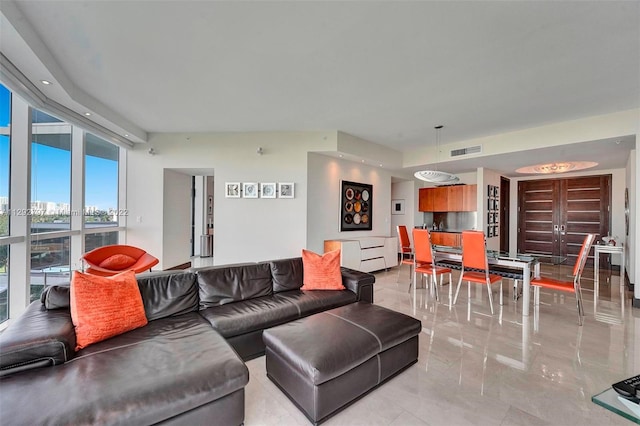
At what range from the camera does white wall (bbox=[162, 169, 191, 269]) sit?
5.30 m

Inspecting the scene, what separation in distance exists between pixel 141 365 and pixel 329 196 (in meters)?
4.34

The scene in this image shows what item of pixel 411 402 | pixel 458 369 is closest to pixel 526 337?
pixel 458 369

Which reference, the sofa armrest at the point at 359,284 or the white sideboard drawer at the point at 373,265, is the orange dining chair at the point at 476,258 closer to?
the sofa armrest at the point at 359,284

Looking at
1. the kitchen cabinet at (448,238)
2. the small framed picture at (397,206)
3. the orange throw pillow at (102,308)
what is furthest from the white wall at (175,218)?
the kitchen cabinet at (448,238)

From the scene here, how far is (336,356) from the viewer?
172cm

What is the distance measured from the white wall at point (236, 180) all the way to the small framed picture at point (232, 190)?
0.08 m

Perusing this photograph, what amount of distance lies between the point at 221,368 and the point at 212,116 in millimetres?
3826

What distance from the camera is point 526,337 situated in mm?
2844

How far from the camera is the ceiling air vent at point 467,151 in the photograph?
537 cm

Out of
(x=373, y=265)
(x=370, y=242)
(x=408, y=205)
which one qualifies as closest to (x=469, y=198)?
(x=408, y=205)

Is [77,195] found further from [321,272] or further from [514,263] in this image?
[514,263]

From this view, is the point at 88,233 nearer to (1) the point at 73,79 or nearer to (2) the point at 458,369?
(1) the point at 73,79

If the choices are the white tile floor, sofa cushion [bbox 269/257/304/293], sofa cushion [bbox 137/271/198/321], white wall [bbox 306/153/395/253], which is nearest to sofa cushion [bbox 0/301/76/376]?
sofa cushion [bbox 137/271/198/321]

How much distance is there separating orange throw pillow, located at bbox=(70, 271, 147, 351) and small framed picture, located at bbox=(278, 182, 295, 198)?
10.5 feet
